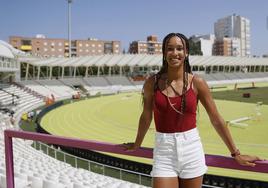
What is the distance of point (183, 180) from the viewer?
9.27 feet

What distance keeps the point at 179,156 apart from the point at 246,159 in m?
0.54

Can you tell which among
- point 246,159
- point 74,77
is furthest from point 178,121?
point 74,77

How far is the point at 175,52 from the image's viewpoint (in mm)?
2938

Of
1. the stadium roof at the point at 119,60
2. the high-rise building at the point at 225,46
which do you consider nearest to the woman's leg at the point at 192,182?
the stadium roof at the point at 119,60

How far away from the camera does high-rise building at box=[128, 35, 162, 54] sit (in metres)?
167

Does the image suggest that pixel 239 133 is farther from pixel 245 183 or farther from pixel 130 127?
pixel 245 183

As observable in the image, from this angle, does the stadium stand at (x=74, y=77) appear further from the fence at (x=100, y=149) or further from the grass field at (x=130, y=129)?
the fence at (x=100, y=149)

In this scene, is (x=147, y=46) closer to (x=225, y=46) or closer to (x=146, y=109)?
(x=225, y=46)

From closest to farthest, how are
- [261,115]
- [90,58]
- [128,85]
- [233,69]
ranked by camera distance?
[261,115], [90,58], [128,85], [233,69]

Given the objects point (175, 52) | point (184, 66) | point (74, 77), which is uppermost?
point (175, 52)

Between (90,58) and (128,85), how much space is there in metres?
11.6

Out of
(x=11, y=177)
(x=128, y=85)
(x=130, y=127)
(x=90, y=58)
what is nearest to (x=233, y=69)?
(x=128, y=85)

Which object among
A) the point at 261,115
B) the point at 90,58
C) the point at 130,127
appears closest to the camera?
the point at 130,127

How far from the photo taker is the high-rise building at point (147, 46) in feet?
547
